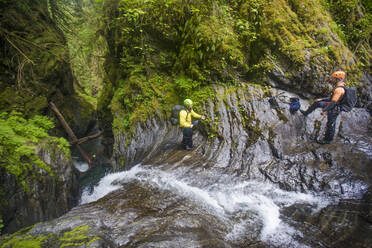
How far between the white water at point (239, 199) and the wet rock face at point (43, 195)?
2.72m

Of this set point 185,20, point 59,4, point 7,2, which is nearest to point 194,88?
point 185,20

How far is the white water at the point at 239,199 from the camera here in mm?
3193

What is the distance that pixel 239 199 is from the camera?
13.8 feet

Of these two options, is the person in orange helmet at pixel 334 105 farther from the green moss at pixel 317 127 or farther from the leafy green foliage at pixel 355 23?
the leafy green foliage at pixel 355 23

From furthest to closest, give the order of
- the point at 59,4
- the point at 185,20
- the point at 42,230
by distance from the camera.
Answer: the point at 59,4
the point at 185,20
the point at 42,230

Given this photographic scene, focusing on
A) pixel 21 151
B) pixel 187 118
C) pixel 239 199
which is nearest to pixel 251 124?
pixel 187 118

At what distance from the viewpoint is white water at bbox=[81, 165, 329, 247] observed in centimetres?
319

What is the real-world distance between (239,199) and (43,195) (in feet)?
20.6

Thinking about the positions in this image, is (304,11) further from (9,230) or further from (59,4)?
(9,230)

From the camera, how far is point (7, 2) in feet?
26.3

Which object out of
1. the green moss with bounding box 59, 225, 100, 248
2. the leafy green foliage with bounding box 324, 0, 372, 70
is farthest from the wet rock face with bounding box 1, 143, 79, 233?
the leafy green foliage with bounding box 324, 0, 372, 70

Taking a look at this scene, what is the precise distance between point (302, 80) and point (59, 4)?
1200 cm

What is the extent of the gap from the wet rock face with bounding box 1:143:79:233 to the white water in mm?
2720

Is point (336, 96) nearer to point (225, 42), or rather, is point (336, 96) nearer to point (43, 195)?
point (225, 42)
